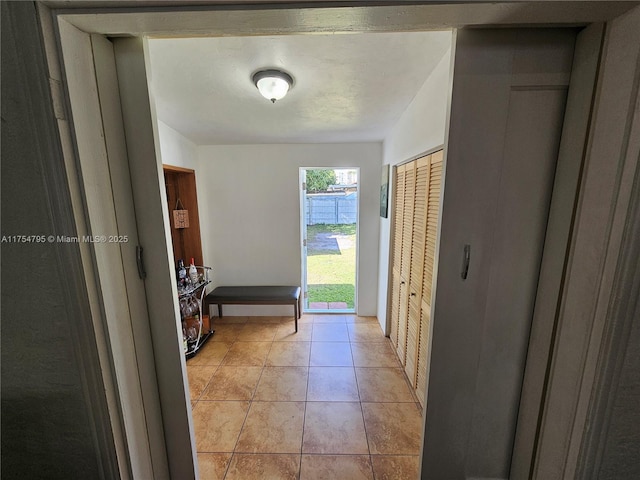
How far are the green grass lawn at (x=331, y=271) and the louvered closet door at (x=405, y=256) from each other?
1.34 metres

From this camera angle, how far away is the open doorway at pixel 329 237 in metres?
3.27

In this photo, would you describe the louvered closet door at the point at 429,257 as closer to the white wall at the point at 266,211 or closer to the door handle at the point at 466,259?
the door handle at the point at 466,259

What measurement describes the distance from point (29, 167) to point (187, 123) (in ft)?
6.16

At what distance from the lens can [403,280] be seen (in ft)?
7.23

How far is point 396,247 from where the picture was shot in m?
2.43

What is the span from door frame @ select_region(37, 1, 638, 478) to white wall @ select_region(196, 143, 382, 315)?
2394 millimetres

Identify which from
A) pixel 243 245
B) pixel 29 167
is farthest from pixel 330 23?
pixel 243 245

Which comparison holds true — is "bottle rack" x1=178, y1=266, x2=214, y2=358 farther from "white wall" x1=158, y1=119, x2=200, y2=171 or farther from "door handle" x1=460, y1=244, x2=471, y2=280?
"door handle" x1=460, y1=244, x2=471, y2=280

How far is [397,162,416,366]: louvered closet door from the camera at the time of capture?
6.42ft

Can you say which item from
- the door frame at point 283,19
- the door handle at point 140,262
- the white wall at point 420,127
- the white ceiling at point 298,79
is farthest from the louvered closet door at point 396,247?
the door handle at point 140,262

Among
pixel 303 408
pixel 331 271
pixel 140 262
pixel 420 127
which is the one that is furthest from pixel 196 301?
pixel 331 271

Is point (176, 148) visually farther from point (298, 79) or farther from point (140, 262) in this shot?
point (140, 262)

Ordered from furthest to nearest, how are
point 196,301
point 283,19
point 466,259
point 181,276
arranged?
point 196,301
point 181,276
point 466,259
point 283,19

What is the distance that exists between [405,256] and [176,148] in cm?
249
